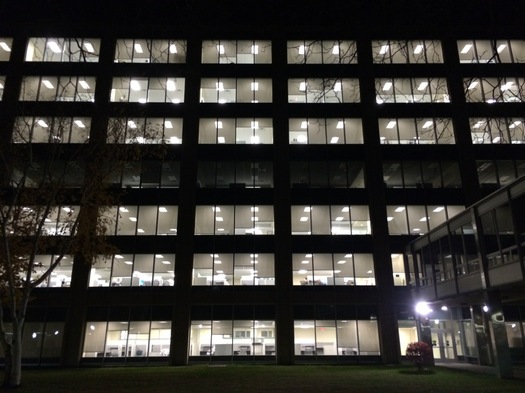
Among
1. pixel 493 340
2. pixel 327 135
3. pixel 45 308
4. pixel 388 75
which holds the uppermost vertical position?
pixel 388 75

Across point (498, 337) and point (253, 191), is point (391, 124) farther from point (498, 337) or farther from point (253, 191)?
point (498, 337)

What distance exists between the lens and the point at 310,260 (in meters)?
32.5

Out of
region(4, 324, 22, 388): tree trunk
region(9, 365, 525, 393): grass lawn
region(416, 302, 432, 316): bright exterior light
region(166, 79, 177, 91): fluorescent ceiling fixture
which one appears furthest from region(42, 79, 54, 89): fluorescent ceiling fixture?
region(416, 302, 432, 316): bright exterior light

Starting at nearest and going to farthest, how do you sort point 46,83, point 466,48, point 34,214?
point 34,214, point 46,83, point 466,48

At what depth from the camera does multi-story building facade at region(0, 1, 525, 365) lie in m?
30.8

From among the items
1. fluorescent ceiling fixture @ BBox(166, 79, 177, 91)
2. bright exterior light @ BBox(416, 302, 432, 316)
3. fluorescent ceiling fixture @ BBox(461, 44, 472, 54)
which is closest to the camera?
bright exterior light @ BBox(416, 302, 432, 316)

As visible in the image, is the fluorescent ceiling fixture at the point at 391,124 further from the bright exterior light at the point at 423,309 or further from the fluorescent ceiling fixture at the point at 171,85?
the fluorescent ceiling fixture at the point at 171,85

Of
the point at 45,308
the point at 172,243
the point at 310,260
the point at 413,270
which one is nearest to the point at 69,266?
the point at 45,308

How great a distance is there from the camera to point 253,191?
34094 mm

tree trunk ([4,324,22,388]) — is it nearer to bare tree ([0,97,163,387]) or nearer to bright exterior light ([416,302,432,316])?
bare tree ([0,97,163,387])

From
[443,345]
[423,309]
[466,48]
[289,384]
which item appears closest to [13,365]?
[289,384]

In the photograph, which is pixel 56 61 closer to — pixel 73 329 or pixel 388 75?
pixel 73 329

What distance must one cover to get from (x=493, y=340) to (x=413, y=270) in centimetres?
1271

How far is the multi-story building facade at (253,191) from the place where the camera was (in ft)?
101
